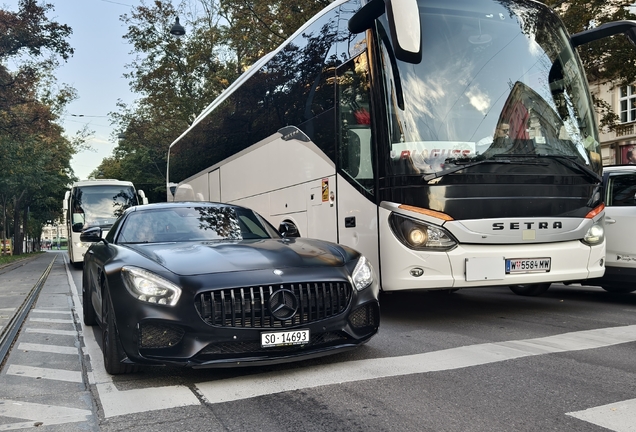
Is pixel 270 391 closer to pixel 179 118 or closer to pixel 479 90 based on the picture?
pixel 479 90

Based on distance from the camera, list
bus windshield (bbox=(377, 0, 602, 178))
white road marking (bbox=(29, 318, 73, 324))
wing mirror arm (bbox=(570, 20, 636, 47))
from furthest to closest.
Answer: white road marking (bbox=(29, 318, 73, 324)) → wing mirror arm (bbox=(570, 20, 636, 47)) → bus windshield (bbox=(377, 0, 602, 178))

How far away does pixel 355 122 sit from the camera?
7.42 meters

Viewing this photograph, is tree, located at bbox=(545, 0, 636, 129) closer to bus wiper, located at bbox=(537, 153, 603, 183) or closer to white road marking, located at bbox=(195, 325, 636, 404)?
bus wiper, located at bbox=(537, 153, 603, 183)

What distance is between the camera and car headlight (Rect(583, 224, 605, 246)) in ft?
23.5

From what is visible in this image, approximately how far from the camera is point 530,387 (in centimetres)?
420

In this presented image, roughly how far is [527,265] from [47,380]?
15.7 feet

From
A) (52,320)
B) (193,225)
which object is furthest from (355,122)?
(52,320)

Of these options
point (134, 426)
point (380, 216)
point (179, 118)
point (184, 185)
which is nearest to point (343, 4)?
point (380, 216)

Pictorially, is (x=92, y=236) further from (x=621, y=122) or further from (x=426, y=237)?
(x=621, y=122)

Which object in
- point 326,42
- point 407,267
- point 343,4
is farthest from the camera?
point 326,42

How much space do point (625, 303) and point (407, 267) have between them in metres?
3.89

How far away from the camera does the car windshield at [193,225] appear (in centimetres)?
582

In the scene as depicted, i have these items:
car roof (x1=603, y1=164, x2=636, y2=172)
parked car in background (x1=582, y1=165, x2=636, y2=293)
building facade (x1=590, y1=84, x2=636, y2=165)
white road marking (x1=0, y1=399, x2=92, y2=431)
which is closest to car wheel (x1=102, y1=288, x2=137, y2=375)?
white road marking (x1=0, y1=399, x2=92, y2=431)

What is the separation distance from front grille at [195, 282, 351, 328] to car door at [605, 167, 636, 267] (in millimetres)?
5174
